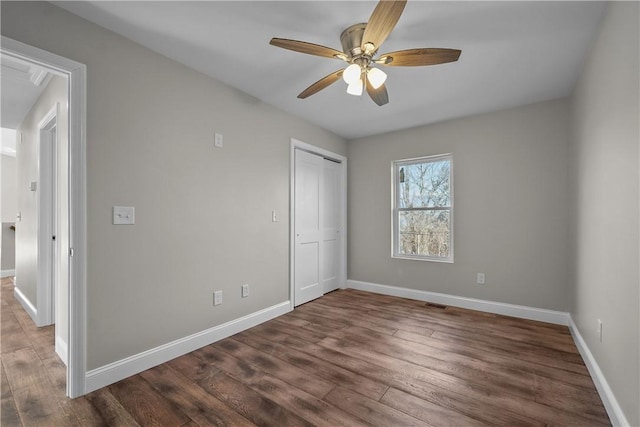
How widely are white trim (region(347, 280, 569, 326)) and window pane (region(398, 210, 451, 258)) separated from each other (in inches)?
21.5

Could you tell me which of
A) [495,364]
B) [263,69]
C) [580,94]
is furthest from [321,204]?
[580,94]

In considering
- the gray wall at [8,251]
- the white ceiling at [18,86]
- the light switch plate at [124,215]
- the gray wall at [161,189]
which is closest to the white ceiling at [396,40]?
the gray wall at [161,189]

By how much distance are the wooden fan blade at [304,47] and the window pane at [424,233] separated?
8.87 ft

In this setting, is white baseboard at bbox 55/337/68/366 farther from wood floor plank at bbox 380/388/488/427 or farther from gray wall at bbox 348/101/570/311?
gray wall at bbox 348/101/570/311

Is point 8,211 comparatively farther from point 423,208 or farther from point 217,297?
point 423,208

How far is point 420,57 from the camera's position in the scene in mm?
1784

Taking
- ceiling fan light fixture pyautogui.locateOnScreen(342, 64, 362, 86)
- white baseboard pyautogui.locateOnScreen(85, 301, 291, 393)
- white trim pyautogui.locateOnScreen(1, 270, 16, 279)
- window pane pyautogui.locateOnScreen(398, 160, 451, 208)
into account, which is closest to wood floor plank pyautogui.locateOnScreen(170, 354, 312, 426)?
white baseboard pyautogui.locateOnScreen(85, 301, 291, 393)

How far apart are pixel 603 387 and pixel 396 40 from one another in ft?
8.63

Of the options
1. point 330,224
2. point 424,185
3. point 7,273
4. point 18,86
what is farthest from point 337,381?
point 7,273

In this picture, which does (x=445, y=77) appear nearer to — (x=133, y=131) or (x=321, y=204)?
(x=321, y=204)

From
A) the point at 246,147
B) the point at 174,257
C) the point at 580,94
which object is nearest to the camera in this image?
the point at 174,257

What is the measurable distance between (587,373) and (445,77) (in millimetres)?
2604

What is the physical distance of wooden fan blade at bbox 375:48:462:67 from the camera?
1.71m

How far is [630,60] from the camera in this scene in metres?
1.39
